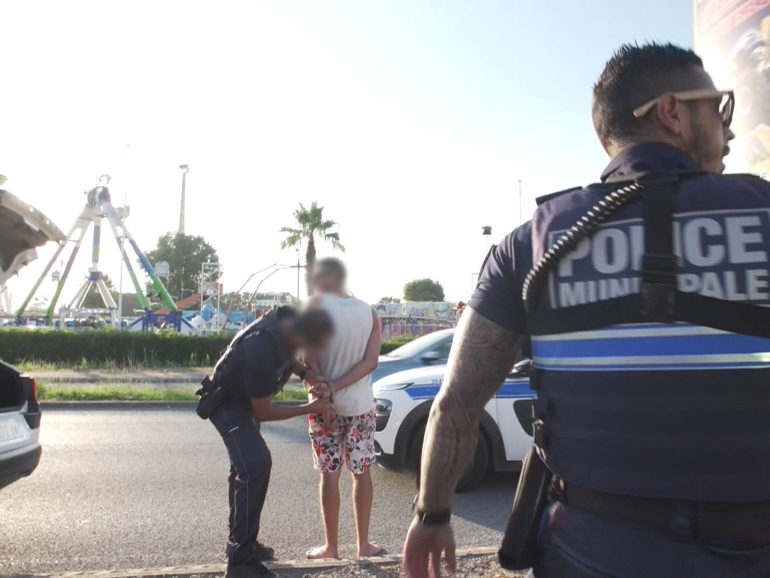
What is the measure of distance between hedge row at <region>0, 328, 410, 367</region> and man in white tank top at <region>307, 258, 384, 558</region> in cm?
1811

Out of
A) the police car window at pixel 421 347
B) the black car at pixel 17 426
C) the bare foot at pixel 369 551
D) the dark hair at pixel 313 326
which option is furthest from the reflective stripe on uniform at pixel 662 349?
the police car window at pixel 421 347

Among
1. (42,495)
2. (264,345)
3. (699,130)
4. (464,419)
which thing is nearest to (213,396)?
(264,345)

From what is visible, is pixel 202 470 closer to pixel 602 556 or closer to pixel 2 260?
pixel 2 260

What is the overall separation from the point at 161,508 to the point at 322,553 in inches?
77.7

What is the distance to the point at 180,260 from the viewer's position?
83562 mm

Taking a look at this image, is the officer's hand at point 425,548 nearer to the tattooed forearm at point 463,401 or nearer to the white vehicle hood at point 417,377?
the tattooed forearm at point 463,401

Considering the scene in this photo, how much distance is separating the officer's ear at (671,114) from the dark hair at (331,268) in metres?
2.35

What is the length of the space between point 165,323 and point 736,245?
3247 cm

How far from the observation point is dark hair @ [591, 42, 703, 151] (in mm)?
1757

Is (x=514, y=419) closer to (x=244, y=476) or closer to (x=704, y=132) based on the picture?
(x=244, y=476)

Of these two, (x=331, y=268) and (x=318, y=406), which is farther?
→ (x=318, y=406)

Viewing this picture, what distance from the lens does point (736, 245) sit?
4.89ft

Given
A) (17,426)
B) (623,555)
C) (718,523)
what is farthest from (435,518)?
(17,426)

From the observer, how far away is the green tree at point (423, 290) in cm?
10381
